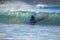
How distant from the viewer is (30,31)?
2.36 m

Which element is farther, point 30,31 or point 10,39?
point 30,31

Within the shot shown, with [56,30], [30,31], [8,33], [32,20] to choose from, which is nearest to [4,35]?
[8,33]

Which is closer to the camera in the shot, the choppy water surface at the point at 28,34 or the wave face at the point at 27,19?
the choppy water surface at the point at 28,34

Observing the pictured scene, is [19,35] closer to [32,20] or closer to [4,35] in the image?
[4,35]

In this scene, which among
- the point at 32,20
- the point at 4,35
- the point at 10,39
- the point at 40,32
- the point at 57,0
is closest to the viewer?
the point at 10,39

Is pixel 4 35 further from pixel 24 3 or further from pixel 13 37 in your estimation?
pixel 24 3

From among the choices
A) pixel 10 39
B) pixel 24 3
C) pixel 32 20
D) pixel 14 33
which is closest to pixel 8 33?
pixel 14 33

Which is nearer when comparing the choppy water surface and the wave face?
the choppy water surface

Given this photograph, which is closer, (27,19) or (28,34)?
(28,34)

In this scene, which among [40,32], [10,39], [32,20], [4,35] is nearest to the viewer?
[10,39]

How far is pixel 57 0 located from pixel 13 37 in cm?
406

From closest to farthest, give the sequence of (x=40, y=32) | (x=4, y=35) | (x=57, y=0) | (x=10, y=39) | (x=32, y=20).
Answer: (x=10, y=39) < (x=4, y=35) < (x=40, y=32) < (x=32, y=20) < (x=57, y=0)

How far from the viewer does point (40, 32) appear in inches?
92.2

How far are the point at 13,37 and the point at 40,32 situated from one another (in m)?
0.41
